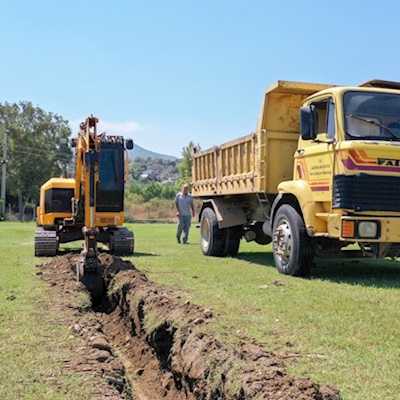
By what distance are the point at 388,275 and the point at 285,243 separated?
176cm

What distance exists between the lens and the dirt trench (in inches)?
137

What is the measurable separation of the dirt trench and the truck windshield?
3.49 metres

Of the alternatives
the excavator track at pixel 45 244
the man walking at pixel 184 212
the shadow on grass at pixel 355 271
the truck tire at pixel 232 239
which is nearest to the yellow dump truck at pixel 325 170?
the shadow on grass at pixel 355 271

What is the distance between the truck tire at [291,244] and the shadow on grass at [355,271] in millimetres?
293

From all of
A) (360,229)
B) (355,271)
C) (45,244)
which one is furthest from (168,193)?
(360,229)

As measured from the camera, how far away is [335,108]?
26.1ft

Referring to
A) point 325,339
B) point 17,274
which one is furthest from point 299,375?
point 17,274

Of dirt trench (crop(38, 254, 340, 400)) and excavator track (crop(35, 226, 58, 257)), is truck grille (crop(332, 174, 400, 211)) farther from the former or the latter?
excavator track (crop(35, 226, 58, 257))

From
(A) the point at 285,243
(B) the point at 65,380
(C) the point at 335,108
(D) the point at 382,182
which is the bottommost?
(B) the point at 65,380

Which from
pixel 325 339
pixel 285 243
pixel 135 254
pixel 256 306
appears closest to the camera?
pixel 325 339

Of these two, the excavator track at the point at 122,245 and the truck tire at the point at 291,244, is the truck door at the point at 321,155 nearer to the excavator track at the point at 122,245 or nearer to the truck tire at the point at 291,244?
the truck tire at the point at 291,244

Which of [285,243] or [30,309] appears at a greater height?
[285,243]

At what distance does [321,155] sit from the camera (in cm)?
809

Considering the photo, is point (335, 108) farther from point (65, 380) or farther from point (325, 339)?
point (65, 380)
